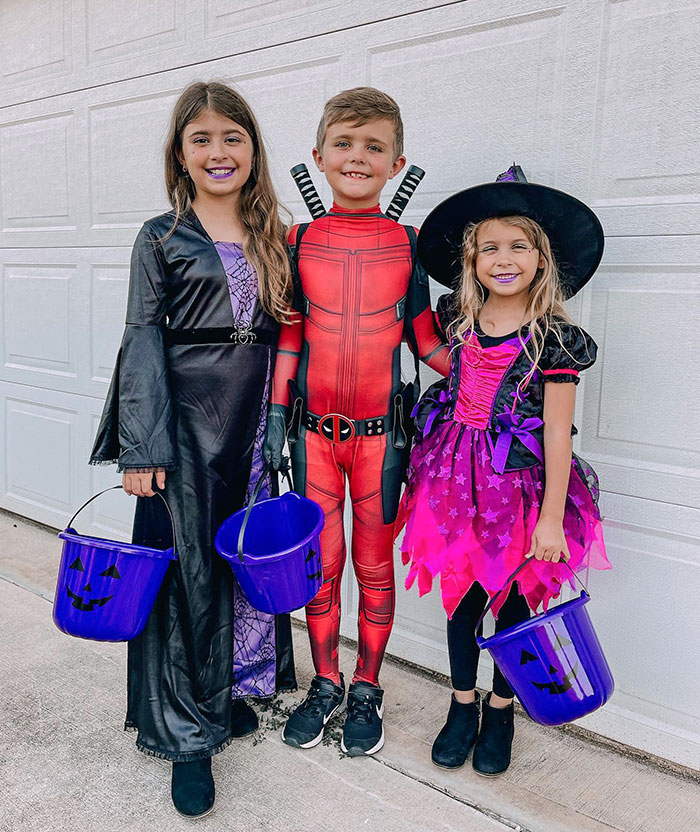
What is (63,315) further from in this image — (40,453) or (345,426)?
(345,426)

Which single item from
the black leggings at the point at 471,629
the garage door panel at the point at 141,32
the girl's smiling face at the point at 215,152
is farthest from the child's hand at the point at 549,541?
the garage door panel at the point at 141,32

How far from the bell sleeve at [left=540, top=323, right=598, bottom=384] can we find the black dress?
2.34 ft

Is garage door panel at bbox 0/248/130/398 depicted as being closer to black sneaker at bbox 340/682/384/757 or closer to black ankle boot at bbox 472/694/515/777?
black sneaker at bbox 340/682/384/757

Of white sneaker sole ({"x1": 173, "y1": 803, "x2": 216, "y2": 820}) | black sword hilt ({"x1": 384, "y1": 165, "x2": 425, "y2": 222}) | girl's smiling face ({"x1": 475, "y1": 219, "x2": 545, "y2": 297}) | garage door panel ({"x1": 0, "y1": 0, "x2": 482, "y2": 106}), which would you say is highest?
garage door panel ({"x1": 0, "y1": 0, "x2": 482, "y2": 106})

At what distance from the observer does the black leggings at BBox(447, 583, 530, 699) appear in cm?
195

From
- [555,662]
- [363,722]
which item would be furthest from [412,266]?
[363,722]

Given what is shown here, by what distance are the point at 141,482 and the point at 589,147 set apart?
1.51 meters

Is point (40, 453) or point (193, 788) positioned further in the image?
point (40, 453)

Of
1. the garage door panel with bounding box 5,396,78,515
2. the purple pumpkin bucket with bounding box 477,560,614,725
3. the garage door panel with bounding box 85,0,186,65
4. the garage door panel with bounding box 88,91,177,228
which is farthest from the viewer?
the garage door panel with bounding box 5,396,78,515

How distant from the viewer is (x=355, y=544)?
6.82 feet

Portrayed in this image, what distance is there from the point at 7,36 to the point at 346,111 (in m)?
2.92

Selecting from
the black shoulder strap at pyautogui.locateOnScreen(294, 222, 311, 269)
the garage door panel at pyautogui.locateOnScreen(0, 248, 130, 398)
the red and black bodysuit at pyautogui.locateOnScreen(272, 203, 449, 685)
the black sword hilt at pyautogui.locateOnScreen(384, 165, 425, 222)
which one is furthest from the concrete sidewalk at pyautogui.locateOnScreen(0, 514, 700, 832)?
the garage door panel at pyautogui.locateOnScreen(0, 248, 130, 398)

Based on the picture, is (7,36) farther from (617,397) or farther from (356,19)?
(617,397)

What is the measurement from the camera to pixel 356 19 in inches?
97.3
